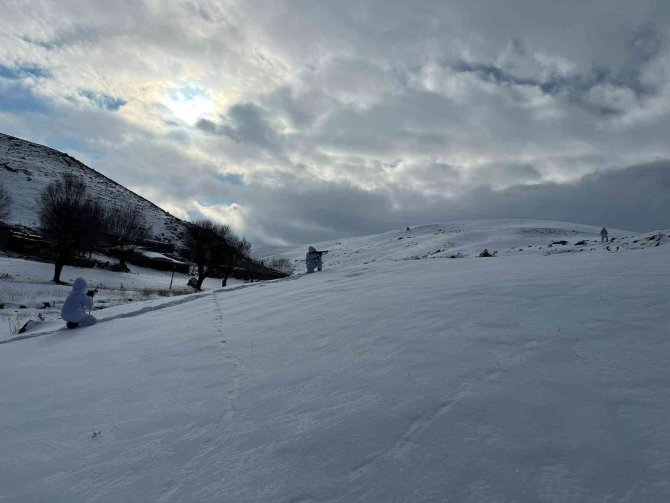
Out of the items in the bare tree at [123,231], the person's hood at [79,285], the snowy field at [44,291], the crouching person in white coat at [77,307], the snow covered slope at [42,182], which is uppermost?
the snow covered slope at [42,182]

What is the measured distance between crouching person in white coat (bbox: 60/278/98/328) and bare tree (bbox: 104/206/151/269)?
43197 mm

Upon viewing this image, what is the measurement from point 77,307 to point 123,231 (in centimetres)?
5829

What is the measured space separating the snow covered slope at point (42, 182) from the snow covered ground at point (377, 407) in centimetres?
6291

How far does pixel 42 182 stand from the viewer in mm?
76375

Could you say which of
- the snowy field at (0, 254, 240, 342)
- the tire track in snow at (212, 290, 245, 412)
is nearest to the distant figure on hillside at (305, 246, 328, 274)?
the snowy field at (0, 254, 240, 342)

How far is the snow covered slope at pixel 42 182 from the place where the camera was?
216 ft

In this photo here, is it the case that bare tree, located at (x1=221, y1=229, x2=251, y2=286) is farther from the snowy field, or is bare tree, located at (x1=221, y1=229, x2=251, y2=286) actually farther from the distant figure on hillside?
the distant figure on hillside

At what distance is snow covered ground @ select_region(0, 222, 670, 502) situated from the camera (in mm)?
3090

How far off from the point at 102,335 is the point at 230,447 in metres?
7.61

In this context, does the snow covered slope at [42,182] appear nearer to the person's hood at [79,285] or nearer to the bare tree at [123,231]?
the bare tree at [123,231]

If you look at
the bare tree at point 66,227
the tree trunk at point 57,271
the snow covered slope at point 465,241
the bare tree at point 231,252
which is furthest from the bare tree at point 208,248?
the snow covered slope at point 465,241

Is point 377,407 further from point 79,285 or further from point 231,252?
point 231,252

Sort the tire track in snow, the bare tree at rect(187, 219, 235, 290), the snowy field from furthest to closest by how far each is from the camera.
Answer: the bare tree at rect(187, 219, 235, 290) → the snowy field → the tire track in snow

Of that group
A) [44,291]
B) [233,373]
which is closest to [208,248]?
[44,291]
